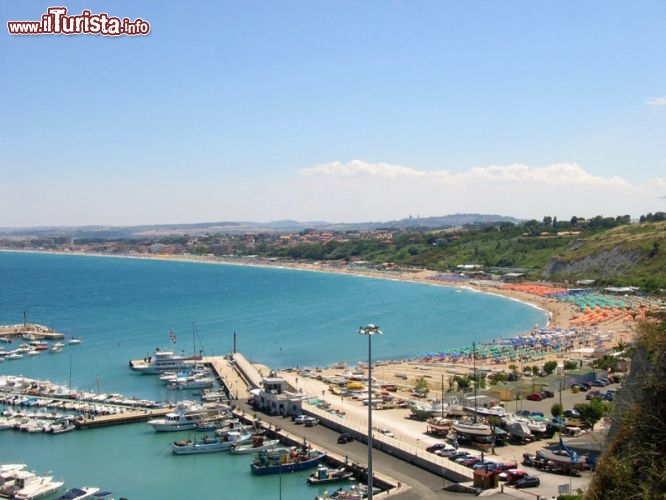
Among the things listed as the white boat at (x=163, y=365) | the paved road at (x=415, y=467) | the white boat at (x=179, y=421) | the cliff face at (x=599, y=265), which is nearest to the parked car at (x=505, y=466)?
the paved road at (x=415, y=467)

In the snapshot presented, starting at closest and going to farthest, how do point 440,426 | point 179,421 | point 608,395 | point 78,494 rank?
point 78,494
point 440,426
point 608,395
point 179,421

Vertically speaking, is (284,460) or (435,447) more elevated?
Result: (435,447)

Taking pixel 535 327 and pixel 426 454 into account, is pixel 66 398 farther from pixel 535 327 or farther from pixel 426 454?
pixel 535 327

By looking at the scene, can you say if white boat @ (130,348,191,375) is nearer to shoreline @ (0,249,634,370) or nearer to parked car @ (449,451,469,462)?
shoreline @ (0,249,634,370)

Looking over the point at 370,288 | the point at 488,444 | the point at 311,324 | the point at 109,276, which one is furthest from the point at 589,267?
the point at 109,276

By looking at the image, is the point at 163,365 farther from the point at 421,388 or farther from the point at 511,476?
the point at 511,476

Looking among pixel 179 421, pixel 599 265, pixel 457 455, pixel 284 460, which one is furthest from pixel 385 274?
pixel 457 455

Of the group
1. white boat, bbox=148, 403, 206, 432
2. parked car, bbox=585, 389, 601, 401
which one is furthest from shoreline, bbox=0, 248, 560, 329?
white boat, bbox=148, 403, 206, 432
